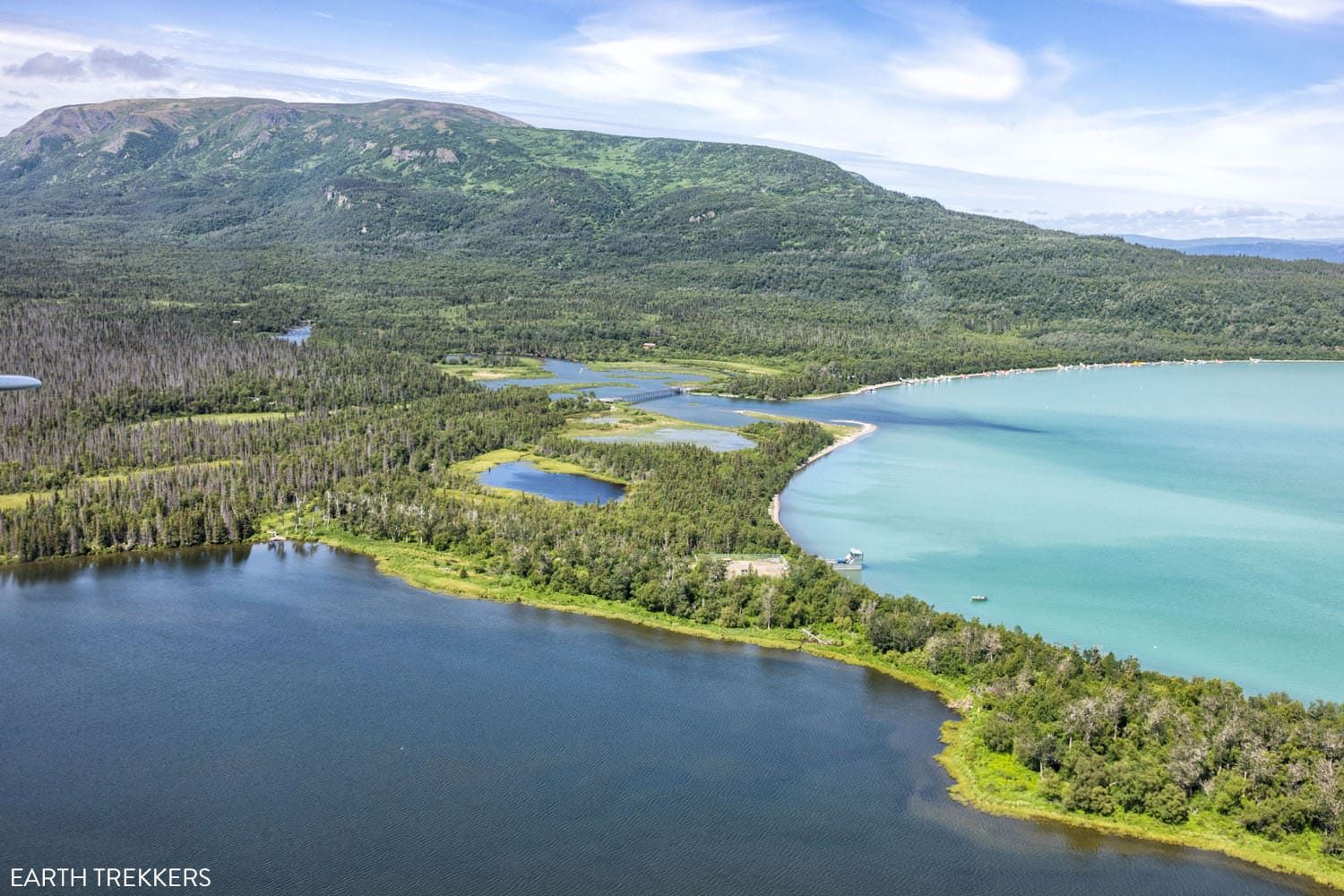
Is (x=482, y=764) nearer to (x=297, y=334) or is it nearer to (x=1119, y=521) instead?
(x=1119, y=521)

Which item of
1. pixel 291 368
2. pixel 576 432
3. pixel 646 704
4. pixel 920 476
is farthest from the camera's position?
pixel 291 368

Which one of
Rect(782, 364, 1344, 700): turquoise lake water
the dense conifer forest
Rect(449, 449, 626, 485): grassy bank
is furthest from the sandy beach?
Rect(449, 449, 626, 485): grassy bank

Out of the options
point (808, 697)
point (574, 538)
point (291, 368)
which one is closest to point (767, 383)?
point (291, 368)

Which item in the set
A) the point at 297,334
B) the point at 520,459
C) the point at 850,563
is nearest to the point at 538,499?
the point at 520,459

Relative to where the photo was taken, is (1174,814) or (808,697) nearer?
(1174,814)

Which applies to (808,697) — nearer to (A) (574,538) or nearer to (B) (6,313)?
(A) (574,538)

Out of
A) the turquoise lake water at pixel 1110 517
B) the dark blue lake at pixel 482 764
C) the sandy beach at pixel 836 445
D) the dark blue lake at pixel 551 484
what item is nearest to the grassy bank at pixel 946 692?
the dark blue lake at pixel 482 764

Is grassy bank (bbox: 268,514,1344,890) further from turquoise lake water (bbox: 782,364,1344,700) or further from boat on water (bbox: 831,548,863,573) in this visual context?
boat on water (bbox: 831,548,863,573)
